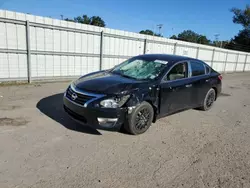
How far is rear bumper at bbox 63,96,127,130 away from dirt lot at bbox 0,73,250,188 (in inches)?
11.6

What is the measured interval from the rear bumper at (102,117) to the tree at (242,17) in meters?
55.7

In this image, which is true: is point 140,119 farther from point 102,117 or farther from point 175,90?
point 175,90

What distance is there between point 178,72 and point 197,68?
1001mm

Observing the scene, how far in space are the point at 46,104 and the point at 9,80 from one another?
9.97 ft

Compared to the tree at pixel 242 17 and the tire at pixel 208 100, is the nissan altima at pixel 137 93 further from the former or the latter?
the tree at pixel 242 17

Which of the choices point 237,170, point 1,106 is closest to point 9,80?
point 1,106

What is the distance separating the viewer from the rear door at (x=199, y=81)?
5.05m

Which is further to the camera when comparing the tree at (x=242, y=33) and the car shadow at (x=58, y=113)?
the tree at (x=242, y=33)

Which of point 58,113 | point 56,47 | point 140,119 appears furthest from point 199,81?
point 56,47

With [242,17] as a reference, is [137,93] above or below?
below

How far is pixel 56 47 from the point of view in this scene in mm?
8211

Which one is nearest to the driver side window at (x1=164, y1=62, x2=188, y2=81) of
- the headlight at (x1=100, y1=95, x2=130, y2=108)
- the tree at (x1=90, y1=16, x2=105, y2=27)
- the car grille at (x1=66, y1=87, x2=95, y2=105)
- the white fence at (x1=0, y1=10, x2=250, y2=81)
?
the headlight at (x1=100, y1=95, x2=130, y2=108)

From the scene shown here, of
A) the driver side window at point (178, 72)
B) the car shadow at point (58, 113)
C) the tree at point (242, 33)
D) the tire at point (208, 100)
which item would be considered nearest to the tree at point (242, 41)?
the tree at point (242, 33)

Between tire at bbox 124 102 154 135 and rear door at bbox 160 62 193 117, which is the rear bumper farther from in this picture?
rear door at bbox 160 62 193 117
